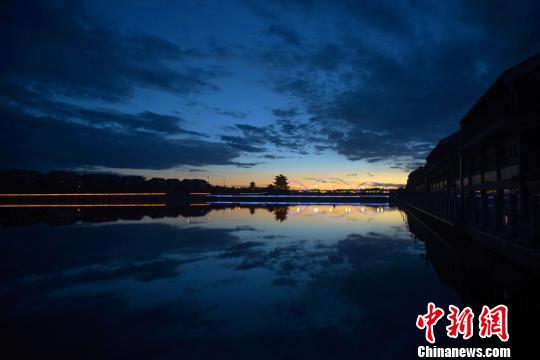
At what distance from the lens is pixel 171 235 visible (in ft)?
68.5

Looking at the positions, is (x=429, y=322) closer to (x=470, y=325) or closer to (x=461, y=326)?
(x=461, y=326)

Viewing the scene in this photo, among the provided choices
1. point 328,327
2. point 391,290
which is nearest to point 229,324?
point 328,327

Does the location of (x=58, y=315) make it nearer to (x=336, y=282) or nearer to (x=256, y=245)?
(x=336, y=282)

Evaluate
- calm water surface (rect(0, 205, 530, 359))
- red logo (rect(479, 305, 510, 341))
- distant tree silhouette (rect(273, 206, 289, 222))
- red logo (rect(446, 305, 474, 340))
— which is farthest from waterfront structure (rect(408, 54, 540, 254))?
distant tree silhouette (rect(273, 206, 289, 222))

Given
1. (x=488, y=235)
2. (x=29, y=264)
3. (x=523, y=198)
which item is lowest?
(x=29, y=264)

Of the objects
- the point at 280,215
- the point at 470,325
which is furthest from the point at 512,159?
the point at 280,215

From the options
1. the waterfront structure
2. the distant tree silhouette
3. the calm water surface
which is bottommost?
the calm water surface

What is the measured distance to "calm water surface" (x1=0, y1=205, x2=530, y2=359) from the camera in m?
6.10

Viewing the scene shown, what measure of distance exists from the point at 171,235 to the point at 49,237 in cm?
771

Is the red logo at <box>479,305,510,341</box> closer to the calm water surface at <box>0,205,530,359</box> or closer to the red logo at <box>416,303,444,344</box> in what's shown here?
the red logo at <box>416,303,444,344</box>

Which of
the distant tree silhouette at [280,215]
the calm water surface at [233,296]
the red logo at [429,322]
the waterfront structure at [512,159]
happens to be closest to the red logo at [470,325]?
the red logo at [429,322]

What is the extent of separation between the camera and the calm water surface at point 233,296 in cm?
610

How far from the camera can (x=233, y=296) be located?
887 cm

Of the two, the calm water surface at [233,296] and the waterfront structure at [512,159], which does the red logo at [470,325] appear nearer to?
the calm water surface at [233,296]
